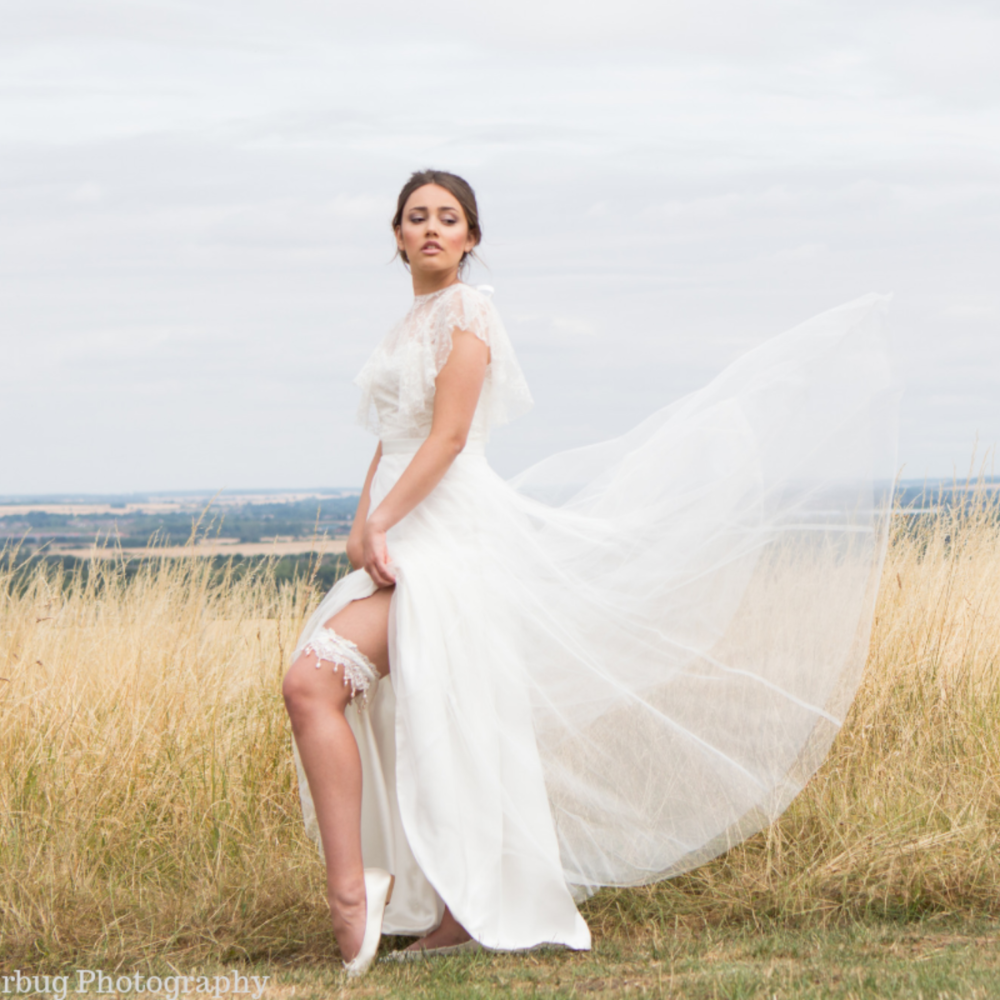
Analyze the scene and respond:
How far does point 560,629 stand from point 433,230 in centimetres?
131

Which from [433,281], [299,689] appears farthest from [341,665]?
[433,281]

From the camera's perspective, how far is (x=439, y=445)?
10.4ft

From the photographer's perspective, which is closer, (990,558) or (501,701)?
(501,701)

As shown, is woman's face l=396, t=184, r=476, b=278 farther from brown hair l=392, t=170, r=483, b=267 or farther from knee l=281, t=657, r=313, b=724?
knee l=281, t=657, r=313, b=724

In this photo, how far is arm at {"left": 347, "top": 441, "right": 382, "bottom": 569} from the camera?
11.5ft

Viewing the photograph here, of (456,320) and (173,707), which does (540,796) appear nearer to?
(456,320)

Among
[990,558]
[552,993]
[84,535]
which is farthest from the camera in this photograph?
[84,535]

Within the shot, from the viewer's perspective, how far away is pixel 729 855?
3.95 metres

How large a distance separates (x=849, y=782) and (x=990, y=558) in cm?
240

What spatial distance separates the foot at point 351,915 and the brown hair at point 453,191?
1974 millimetres

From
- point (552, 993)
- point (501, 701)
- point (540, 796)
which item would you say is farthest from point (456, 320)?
point (552, 993)

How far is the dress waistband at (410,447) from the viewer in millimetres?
3387

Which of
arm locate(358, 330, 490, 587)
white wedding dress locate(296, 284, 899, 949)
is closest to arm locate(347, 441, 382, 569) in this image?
white wedding dress locate(296, 284, 899, 949)

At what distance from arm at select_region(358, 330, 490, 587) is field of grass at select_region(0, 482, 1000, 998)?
1207 millimetres
